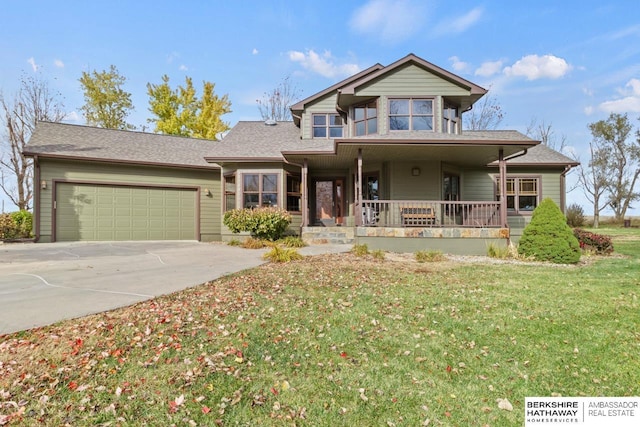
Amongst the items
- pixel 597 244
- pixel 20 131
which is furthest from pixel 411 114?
pixel 20 131

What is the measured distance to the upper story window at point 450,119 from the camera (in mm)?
12516

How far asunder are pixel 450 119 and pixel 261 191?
8.04m

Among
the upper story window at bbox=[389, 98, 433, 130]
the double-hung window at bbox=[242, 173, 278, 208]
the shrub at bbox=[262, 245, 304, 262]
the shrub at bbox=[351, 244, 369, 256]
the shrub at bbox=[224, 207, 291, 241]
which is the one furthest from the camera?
the double-hung window at bbox=[242, 173, 278, 208]

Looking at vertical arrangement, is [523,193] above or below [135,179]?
below

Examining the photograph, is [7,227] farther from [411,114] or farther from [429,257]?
[411,114]

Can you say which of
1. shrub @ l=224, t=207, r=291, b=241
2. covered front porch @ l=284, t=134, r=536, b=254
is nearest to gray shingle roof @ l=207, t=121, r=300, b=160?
covered front porch @ l=284, t=134, r=536, b=254

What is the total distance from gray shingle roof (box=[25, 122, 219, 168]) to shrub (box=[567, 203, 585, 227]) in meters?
24.6

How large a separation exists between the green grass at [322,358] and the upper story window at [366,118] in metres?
9.08

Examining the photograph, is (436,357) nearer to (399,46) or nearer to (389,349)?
(389,349)

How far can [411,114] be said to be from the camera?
40.2 feet

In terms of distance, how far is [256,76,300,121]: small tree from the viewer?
1017 inches

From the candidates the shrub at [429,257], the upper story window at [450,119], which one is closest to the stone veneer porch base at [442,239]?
the shrub at [429,257]

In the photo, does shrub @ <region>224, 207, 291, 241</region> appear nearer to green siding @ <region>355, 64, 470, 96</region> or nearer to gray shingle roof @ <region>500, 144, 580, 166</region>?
green siding @ <region>355, 64, 470, 96</region>

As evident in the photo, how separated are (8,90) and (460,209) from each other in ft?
86.0
